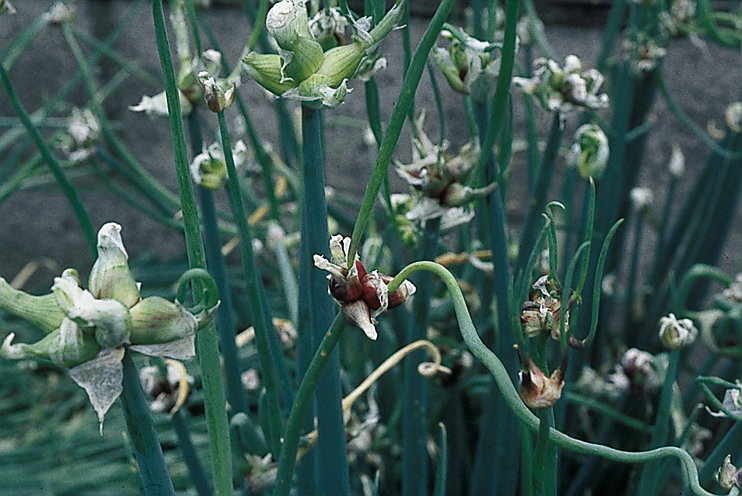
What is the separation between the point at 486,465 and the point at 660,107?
0.77 meters

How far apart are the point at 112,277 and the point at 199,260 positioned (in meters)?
0.06

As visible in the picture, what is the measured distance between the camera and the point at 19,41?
28.3 inches

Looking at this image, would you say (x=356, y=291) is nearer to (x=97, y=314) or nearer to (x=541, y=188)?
(x=97, y=314)

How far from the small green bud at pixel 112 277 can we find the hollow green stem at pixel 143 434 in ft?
0.06

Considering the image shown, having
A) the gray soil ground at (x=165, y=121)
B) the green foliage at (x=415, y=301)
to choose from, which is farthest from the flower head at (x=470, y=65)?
the gray soil ground at (x=165, y=121)

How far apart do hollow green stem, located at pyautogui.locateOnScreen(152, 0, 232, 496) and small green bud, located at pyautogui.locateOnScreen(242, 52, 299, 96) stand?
0.09ft

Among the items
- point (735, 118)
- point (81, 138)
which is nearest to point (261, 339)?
point (81, 138)

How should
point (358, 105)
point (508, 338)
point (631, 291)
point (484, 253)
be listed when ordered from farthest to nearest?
1. point (358, 105)
2. point (631, 291)
3. point (484, 253)
4. point (508, 338)

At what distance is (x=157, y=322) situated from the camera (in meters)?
0.22

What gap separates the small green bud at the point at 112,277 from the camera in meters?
0.22

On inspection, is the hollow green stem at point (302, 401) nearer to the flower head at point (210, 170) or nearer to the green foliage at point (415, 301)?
the green foliage at point (415, 301)

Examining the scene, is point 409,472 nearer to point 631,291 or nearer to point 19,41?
point 631,291

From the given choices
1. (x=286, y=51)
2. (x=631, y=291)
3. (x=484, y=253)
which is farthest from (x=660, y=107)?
(x=286, y=51)

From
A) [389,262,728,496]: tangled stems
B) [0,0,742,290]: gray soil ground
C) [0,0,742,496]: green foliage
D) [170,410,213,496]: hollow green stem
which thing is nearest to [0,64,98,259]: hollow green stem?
[0,0,742,496]: green foliage
